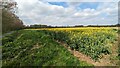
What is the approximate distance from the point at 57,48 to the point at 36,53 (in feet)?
5.25

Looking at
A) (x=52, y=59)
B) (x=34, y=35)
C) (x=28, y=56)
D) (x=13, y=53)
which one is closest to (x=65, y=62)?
(x=52, y=59)

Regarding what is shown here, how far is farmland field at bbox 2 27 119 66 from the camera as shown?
43.9ft

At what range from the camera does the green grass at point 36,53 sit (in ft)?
43.0

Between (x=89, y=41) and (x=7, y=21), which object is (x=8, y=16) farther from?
(x=89, y=41)

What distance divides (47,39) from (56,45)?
54.1 inches

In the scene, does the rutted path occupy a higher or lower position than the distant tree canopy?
lower

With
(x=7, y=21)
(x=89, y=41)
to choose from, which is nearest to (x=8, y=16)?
(x=7, y=21)

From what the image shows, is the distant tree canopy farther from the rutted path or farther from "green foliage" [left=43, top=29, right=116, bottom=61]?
the rutted path

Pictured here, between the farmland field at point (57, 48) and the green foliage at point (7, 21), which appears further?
the green foliage at point (7, 21)

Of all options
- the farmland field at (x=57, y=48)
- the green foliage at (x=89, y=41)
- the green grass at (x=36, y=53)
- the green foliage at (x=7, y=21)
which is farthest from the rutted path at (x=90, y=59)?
the green foliage at (x=7, y=21)

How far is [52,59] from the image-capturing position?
13680 mm

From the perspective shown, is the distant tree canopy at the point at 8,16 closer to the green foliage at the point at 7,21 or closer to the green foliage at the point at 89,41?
the green foliage at the point at 7,21

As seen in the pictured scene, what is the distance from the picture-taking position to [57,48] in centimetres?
1551

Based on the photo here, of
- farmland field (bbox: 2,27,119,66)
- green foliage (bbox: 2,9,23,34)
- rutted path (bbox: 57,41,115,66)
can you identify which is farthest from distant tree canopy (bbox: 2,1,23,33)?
rutted path (bbox: 57,41,115,66)
